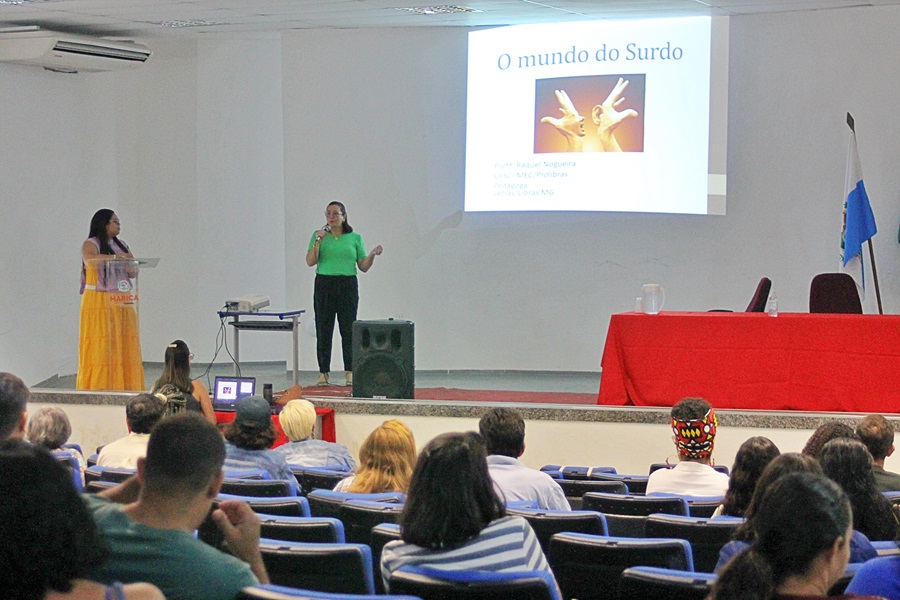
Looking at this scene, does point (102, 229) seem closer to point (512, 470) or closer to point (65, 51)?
A: point (65, 51)

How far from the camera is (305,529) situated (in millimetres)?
2816

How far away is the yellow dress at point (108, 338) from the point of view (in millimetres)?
7328

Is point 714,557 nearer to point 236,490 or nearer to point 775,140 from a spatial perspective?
point 236,490

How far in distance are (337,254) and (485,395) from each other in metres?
1.58

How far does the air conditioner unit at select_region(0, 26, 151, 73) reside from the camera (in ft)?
28.7

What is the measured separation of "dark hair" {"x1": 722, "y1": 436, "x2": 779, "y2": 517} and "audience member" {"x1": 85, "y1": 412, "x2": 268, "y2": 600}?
1.75 meters

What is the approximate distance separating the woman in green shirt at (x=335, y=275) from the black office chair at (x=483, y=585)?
583 centimetres

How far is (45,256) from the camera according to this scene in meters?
9.70

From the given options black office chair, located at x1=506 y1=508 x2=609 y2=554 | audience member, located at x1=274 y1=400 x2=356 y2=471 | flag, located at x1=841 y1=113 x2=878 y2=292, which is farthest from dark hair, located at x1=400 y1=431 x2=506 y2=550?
flag, located at x1=841 y1=113 x2=878 y2=292

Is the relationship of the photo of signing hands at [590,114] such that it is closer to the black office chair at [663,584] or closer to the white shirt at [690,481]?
the white shirt at [690,481]

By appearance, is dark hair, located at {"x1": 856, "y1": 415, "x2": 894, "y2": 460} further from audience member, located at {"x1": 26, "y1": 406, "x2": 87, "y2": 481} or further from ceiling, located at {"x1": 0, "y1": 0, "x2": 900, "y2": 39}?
ceiling, located at {"x1": 0, "y1": 0, "x2": 900, "y2": 39}

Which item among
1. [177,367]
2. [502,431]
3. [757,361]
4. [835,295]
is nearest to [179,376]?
[177,367]

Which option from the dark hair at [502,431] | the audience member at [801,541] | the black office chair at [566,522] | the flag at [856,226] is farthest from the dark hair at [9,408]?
the flag at [856,226]

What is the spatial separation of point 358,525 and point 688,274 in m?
6.35
